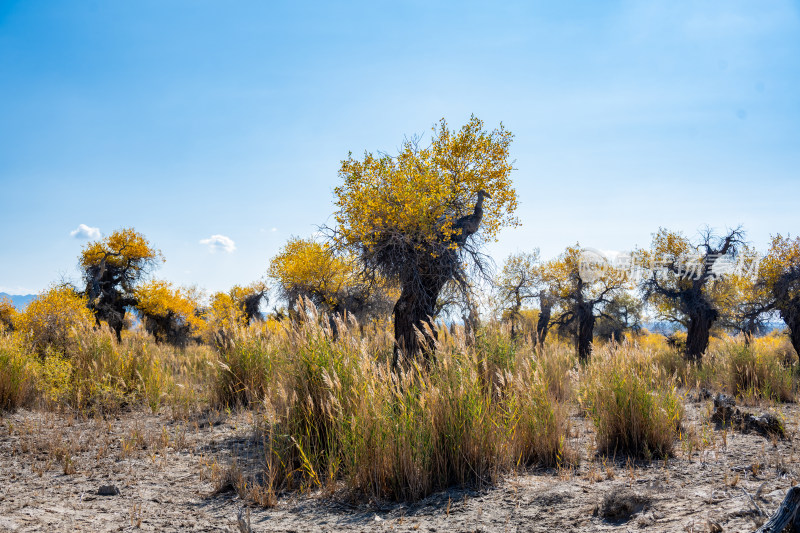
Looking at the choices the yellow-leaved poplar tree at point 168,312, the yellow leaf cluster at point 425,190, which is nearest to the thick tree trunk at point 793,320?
the yellow leaf cluster at point 425,190

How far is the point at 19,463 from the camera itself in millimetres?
4977

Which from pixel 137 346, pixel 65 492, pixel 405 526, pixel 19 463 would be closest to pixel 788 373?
pixel 405 526

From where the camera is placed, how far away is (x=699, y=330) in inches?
661

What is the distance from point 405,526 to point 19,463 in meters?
4.60

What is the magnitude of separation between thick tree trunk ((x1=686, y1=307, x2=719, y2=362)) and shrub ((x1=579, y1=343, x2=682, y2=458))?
44.9 ft

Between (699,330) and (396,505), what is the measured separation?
17.3m

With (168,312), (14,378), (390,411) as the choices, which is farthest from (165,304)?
(390,411)

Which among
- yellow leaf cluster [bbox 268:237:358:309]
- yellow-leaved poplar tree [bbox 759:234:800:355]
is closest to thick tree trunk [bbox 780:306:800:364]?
yellow-leaved poplar tree [bbox 759:234:800:355]

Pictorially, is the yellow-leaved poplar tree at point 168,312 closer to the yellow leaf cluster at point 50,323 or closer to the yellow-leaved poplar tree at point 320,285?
the yellow-leaved poplar tree at point 320,285

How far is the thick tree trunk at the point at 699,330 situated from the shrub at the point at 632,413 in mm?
13695

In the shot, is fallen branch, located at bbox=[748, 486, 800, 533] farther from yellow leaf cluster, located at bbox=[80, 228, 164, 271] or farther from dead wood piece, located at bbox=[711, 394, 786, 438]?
yellow leaf cluster, located at bbox=[80, 228, 164, 271]

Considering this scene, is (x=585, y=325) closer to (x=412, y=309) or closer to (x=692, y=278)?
(x=692, y=278)

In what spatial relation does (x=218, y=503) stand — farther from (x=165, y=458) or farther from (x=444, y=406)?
(x=444, y=406)

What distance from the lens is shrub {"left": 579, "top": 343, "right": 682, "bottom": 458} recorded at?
15.7ft
